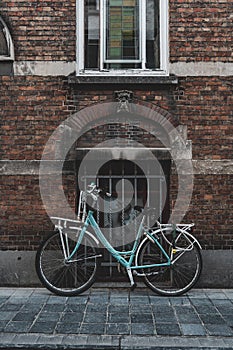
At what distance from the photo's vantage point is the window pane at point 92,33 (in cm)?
720

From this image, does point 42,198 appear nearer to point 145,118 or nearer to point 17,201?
point 17,201

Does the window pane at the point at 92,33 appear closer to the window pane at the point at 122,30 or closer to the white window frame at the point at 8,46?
the window pane at the point at 122,30

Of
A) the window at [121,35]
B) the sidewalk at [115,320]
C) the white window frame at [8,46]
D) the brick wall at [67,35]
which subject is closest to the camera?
the sidewalk at [115,320]

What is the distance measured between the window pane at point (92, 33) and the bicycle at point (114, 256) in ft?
6.98

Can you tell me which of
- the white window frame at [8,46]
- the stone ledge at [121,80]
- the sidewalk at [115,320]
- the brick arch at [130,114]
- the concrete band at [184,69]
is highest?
the white window frame at [8,46]

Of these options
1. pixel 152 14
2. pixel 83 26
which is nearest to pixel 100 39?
pixel 83 26

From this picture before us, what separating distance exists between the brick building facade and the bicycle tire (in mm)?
382

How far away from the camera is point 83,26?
7.17 metres

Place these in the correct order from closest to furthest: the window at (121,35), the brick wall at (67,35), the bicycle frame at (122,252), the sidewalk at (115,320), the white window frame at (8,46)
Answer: the sidewalk at (115,320) → the bicycle frame at (122,252) → the white window frame at (8,46) → the brick wall at (67,35) → the window at (121,35)

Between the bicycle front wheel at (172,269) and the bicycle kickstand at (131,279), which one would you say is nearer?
the bicycle kickstand at (131,279)

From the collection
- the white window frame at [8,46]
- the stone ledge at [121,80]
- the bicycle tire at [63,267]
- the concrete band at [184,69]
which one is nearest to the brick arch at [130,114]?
the stone ledge at [121,80]

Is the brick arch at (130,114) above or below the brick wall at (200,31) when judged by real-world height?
below

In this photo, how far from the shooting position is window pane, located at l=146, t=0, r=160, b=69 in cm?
718

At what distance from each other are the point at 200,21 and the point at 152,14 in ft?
2.68
